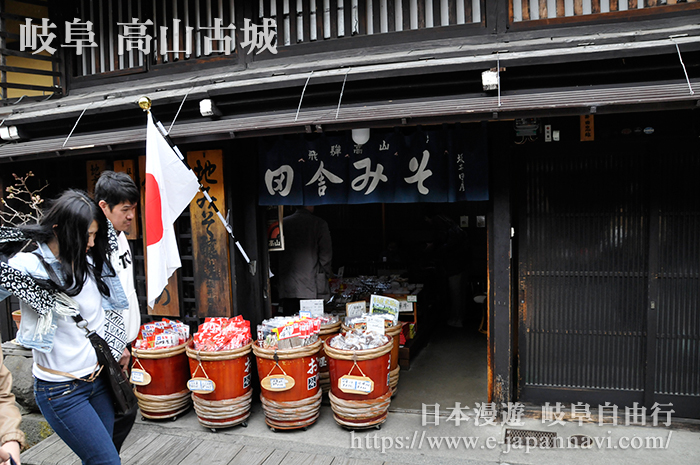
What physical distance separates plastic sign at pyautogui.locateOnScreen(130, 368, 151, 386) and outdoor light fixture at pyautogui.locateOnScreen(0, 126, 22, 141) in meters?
5.07

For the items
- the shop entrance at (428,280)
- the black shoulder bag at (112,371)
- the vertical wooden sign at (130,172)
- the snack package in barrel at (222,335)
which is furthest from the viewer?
the shop entrance at (428,280)

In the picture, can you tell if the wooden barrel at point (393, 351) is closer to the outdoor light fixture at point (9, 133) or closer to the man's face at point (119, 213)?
the man's face at point (119, 213)

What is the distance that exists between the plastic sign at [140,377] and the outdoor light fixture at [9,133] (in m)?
5.07

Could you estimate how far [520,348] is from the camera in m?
6.85

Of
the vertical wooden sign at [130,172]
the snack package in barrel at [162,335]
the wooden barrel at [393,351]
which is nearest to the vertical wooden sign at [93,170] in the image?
the vertical wooden sign at [130,172]

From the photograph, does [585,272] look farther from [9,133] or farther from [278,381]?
[9,133]

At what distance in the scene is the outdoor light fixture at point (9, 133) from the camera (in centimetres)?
860

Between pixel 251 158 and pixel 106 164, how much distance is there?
2.74 meters

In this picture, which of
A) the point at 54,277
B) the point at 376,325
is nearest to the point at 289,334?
the point at 376,325

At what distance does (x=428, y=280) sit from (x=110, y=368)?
8.94 meters

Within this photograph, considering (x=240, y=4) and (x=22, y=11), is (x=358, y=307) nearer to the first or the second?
(x=240, y=4)

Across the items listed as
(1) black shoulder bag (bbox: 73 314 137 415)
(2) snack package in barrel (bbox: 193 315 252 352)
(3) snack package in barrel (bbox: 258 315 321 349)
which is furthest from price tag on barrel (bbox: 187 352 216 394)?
(1) black shoulder bag (bbox: 73 314 137 415)

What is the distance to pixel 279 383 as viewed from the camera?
21.0 feet

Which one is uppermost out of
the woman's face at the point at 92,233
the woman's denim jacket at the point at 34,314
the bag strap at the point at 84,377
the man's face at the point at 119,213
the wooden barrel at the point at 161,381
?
the man's face at the point at 119,213
